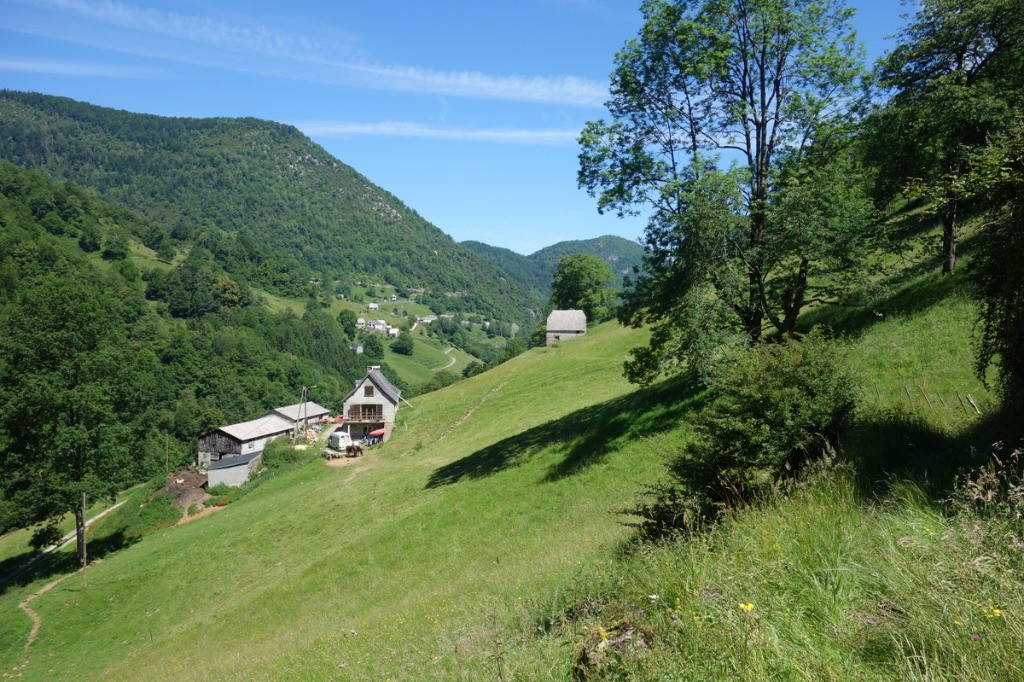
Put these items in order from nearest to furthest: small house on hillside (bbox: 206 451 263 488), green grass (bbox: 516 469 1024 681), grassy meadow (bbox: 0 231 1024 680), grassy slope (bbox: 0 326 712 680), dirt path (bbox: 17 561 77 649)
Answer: green grass (bbox: 516 469 1024 681)
grassy meadow (bbox: 0 231 1024 680)
grassy slope (bbox: 0 326 712 680)
dirt path (bbox: 17 561 77 649)
small house on hillside (bbox: 206 451 263 488)

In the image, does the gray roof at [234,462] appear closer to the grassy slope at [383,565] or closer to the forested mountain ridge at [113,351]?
the forested mountain ridge at [113,351]

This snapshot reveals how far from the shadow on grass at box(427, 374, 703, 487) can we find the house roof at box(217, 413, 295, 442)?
6992 centimetres

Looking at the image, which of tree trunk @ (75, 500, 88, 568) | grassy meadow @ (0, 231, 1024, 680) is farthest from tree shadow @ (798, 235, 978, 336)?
tree trunk @ (75, 500, 88, 568)

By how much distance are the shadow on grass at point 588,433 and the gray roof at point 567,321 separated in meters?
63.7

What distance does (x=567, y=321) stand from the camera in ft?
315

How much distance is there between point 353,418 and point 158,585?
3955 cm

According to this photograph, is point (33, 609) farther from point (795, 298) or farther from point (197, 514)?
point (795, 298)

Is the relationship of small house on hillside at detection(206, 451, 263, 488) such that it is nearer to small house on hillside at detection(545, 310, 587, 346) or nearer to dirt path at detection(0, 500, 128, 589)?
dirt path at detection(0, 500, 128, 589)

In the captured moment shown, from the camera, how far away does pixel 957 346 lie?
49.7 ft

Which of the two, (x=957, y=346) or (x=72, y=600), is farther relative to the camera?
(x=72, y=600)

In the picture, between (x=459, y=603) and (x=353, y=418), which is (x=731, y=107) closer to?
(x=459, y=603)

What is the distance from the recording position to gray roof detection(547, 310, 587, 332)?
3716 inches

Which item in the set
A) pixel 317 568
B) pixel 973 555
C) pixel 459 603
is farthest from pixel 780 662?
pixel 317 568

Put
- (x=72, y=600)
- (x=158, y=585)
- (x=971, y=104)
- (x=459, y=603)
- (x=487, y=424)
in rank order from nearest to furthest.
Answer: (x=459, y=603)
(x=971, y=104)
(x=158, y=585)
(x=72, y=600)
(x=487, y=424)
